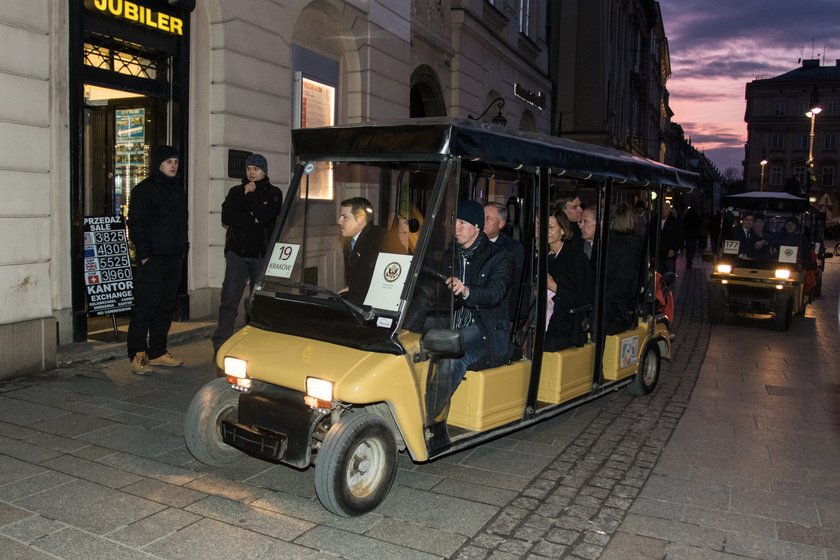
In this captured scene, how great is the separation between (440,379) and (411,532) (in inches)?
36.6

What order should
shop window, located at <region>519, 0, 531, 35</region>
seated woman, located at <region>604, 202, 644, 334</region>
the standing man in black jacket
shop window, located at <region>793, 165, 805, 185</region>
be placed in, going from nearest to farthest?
seated woman, located at <region>604, 202, 644, 334</region>, the standing man in black jacket, shop window, located at <region>519, 0, 531, 35</region>, shop window, located at <region>793, 165, 805, 185</region>

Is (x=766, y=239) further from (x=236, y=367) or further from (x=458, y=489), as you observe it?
(x=236, y=367)

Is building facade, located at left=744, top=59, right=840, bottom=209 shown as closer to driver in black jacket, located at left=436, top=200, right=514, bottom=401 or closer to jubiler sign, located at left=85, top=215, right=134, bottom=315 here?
jubiler sign, located at left=85, top=215, right=134, bottom=315

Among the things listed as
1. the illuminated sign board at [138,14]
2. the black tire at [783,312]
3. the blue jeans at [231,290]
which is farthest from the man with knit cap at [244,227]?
the black tire at [783,312]

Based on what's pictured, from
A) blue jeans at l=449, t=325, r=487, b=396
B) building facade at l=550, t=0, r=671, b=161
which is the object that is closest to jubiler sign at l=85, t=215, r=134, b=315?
blue jeans at l=449, t=325, r=487, b=396

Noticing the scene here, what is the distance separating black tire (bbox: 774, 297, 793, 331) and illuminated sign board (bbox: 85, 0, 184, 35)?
29.4 ft

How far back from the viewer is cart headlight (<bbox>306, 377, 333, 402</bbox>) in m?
4.06

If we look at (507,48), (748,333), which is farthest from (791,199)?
(507,48)

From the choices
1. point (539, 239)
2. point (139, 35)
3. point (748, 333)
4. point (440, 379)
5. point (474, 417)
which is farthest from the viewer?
point (748, 333)

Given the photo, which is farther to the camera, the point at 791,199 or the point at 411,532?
the point at 791,199

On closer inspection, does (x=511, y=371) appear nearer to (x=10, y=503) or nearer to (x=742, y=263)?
(x=10, y=503)

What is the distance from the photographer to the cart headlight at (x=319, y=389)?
4.06m

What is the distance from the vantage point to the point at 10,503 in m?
4.15

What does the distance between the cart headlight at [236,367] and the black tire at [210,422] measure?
205 mm
